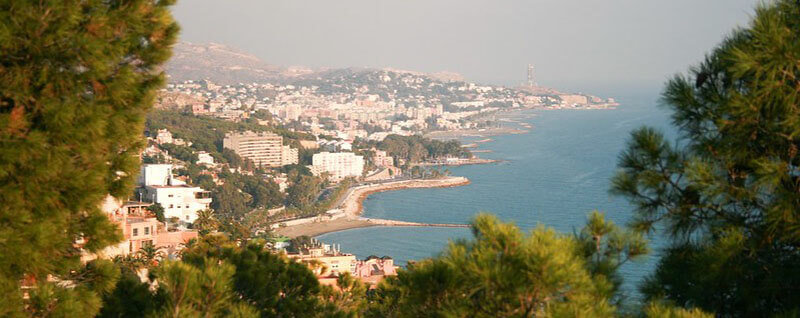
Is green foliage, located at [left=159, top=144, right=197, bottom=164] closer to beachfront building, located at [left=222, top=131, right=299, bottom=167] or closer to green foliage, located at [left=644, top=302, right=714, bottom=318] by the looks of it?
beachfront building, located at [left=222, top=131, right=299, bottom=167]

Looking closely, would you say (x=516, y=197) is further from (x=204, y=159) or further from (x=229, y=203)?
(x=204, y=159)

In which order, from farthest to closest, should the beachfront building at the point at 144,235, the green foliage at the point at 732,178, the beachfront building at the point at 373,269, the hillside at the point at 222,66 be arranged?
the hillside at the point at 222,66 < the beachfront building at the point at 373,269 < the beachfront building at the point at 144,235 < the green foliage at the point at 732,178

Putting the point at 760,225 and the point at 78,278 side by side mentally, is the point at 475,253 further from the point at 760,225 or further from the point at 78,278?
the point at 78,278

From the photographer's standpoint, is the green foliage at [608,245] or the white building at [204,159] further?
the white building at [204,159]

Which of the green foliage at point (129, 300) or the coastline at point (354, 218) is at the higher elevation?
the green foliage at point (129, 300)

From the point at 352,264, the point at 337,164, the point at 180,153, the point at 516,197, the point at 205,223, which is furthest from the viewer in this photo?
the point at 337,164

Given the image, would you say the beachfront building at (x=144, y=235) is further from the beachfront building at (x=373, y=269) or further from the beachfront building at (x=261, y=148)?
the beachfront building at (x=261, y=148)

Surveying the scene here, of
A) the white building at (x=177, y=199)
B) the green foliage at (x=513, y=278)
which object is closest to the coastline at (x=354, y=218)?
the white building at (x=177, y=199)

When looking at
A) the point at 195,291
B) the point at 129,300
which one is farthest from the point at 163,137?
the point at 195,291
